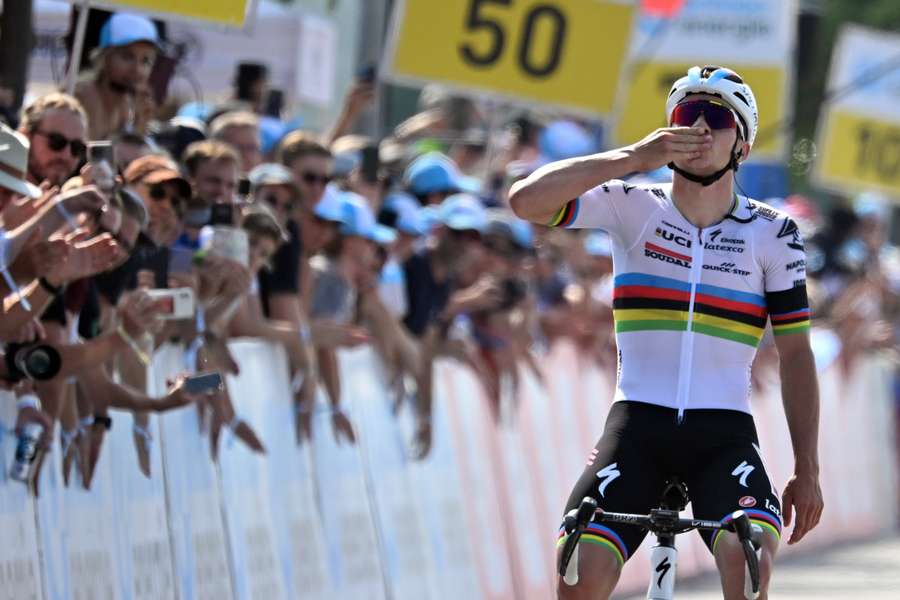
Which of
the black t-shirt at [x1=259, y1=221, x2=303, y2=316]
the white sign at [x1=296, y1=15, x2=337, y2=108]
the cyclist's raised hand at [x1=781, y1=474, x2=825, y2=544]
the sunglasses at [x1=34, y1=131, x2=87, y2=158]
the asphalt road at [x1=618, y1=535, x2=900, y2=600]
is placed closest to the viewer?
the cyclist's raised hand at [x1=781, y1=474, x2=825, y2=544]

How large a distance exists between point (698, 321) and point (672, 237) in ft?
0.93

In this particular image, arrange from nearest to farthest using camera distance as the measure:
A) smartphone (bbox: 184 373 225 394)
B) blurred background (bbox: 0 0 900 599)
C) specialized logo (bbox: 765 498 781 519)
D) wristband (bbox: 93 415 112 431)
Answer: specialized logo (bbox: 765 498 781 519) → smartphone (bbox: 184 373 225 394) → wristband (bbox: 93 415 112 431) → blurred background (bbox: 0 0 900 599)

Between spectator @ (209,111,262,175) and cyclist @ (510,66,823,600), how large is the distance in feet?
11.5

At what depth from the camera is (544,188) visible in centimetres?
669

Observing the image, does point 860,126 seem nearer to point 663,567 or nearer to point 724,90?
point 724,90

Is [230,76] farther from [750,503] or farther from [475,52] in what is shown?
[750,503]

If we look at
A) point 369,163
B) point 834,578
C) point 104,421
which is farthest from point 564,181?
point 834,578

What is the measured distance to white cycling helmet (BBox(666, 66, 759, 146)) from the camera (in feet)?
22.3

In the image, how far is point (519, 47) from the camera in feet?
47.1

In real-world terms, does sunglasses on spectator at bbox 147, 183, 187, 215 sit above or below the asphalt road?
above

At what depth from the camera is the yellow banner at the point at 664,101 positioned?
60.1 feet

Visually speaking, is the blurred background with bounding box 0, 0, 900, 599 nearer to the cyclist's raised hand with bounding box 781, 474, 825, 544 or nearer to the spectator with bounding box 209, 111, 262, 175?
the spectator with bounding box 209, 111, 262, 175

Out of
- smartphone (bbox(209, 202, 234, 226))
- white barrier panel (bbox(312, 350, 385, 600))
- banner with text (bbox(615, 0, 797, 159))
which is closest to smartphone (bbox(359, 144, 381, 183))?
white barrier panel (bbox(312, 350, 385, 600))

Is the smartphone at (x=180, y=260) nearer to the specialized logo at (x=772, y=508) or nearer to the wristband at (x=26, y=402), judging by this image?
the wristband at (x=26, y=402)
